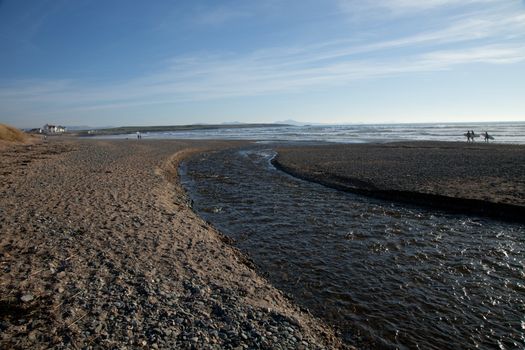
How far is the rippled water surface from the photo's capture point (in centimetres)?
689

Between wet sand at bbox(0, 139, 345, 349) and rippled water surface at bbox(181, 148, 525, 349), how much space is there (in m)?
1.02

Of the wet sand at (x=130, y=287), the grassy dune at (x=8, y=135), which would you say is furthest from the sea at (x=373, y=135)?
the wet sand at (x=130, y=287)

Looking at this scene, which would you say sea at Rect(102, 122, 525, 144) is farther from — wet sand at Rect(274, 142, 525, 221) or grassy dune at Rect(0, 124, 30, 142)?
grassy dune at Rect(0, 124, 30, 142)

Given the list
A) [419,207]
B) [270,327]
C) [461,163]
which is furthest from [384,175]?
[270,327]

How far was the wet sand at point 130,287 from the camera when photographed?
220 inches

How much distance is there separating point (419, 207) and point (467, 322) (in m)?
8.85

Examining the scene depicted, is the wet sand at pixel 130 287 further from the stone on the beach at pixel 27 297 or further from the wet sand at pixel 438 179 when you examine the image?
the wet sand at pixel 438 179

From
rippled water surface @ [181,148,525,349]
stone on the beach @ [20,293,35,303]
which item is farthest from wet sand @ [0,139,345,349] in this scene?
rippled water surface @ [181,148,525,349]

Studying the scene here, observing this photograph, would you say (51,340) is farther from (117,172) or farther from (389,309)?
(117,172)

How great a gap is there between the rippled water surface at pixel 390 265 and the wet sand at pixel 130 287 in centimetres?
102

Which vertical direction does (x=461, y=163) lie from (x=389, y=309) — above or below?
above

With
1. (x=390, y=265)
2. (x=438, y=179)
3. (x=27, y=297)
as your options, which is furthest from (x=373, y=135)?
(x=27, y=297)

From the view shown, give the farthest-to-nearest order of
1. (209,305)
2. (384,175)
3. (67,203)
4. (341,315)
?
1. (384,175)
2. (67,203)
3. (341,315)
4. (209,305)

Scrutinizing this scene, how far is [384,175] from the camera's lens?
2138 centimetres
